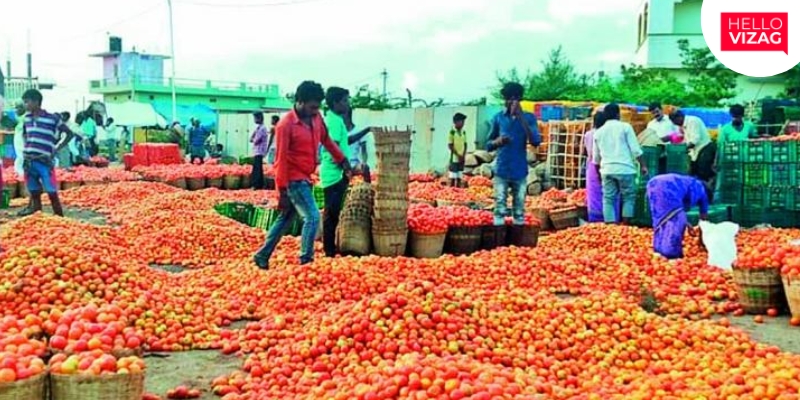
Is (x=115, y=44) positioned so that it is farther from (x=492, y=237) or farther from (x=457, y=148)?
(x=492, y=237)

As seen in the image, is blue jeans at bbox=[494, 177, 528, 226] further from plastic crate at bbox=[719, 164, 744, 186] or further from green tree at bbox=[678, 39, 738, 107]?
green tree at bbox=[678, 39, 738, 107]

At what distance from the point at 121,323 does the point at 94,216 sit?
9.79 m

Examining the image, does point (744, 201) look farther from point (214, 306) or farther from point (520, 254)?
point (214, 306)

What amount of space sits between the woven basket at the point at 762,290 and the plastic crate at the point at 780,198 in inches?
197

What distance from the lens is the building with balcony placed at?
61.2 meters

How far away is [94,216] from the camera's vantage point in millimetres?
13633

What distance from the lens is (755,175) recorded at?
11.3 meters

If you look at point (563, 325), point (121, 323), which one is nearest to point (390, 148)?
point (563, 325)

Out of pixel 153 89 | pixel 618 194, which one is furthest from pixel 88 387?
pixel 153 89

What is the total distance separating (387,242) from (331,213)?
65cm

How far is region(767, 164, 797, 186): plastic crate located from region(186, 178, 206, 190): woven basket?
11869 millimetres

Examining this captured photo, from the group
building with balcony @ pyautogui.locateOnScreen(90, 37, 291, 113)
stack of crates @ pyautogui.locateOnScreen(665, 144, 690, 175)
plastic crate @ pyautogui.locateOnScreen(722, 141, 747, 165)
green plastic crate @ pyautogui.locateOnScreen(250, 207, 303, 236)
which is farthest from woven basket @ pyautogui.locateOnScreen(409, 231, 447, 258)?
building with balcony @ pyautogui.locateOnScreen(90, 37, 291, 113)

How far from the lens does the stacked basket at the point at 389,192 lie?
8.63m

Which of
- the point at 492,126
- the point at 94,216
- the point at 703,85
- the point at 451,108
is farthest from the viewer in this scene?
the point at 703,85
